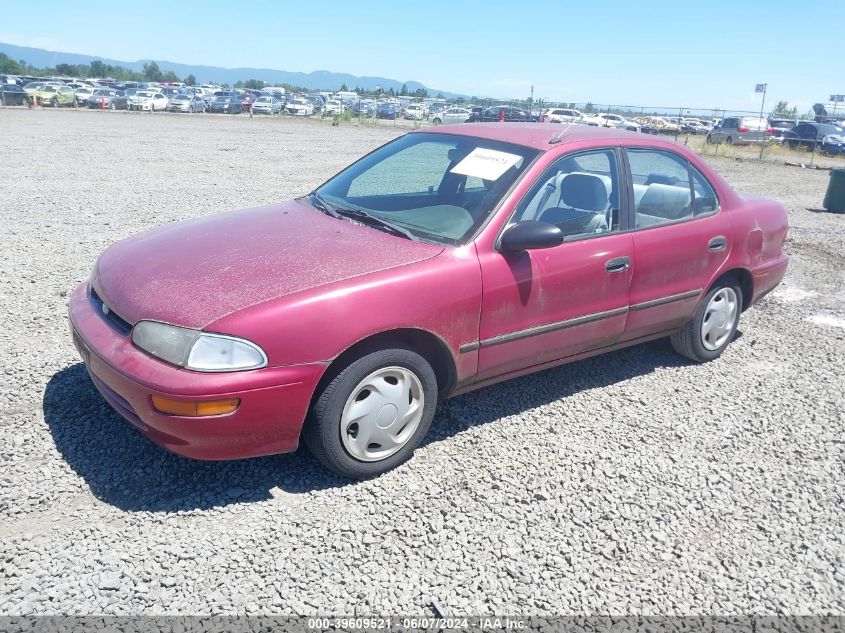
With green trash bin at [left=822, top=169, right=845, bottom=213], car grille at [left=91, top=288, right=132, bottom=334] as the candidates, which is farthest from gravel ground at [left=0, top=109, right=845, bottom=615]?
green trash bin at [left=822, top=169, right=845, bottom=213]

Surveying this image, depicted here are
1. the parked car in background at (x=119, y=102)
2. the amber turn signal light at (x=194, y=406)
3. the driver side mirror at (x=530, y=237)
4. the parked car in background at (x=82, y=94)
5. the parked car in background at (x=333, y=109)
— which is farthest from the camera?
the parked car in background at (x=333, y=109)

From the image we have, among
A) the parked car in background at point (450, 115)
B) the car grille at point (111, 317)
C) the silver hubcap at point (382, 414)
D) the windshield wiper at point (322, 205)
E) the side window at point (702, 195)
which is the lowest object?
the silver hubcap at point (382, 414)

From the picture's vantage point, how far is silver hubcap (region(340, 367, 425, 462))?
3188 millimetres

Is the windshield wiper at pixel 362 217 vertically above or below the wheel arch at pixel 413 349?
above

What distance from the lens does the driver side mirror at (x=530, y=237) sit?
11.3 feet

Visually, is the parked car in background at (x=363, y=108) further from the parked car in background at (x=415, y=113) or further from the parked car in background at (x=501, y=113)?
the parked car in background at (x=501, y=113)

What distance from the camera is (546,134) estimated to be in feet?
13.6

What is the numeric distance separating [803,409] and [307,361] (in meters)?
3.39

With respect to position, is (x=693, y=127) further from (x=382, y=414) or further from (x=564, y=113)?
(x=382, y=414)

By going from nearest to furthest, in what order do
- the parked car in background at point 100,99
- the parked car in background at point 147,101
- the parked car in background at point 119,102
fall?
1. the parked car in background at point 100,99
2. the parked car in background at point 119,102
3. the parked car in background at point 147,101

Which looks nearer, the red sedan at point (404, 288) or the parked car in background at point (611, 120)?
the red sedan at point (404, 288)

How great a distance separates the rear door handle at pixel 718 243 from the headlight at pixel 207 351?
10.7 feet

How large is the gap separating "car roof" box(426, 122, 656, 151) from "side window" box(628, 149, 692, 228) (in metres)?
0.11

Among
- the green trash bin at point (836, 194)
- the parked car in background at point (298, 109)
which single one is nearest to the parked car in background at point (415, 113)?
the parked car in background at point (298, 109)
